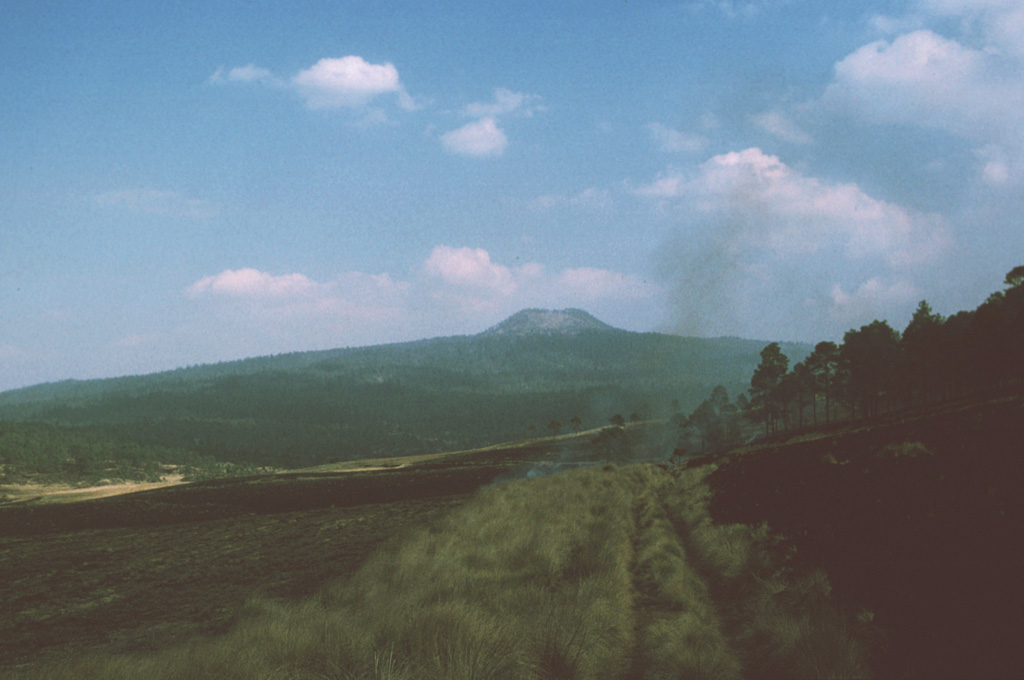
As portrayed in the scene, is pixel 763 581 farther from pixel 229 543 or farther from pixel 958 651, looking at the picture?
pixel 229 543

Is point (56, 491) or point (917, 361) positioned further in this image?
point (56, 491)

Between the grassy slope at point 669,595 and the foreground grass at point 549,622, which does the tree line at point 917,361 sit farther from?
the foreground grass at point 549,622

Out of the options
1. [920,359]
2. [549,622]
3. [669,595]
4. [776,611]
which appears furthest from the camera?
[920,359]

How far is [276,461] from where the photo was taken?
588 ft

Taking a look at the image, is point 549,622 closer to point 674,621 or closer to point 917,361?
point 674,621

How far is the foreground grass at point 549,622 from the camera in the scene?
543cm

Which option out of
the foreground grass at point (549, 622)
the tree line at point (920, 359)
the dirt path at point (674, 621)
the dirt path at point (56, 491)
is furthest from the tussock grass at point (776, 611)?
the dirt path at point (56, 491)

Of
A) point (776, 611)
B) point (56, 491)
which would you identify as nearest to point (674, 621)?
point (776, 611)

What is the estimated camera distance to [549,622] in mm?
6523

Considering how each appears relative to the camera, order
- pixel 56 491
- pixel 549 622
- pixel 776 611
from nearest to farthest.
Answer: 1. pixel 549 622
2. pixel 776 611
3. pixel 56 491

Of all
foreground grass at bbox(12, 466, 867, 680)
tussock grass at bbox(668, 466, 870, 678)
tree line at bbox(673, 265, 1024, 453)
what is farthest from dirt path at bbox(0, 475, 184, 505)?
tussock grass at bbox(668, 466, 870, 678)

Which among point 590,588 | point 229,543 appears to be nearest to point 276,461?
point 229,543

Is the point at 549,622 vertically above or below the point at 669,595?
above

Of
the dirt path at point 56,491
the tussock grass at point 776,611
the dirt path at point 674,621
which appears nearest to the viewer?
the tussock grass at point 776,611
